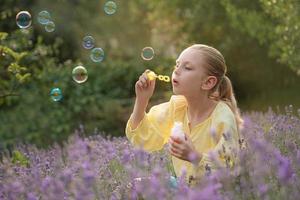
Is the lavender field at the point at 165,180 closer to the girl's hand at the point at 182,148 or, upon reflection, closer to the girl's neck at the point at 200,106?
the girl's hand at the point at 182,148

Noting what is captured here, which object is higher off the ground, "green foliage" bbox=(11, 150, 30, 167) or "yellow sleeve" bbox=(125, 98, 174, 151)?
"yellow sleeve" bbox=(125, 98, 174, 151)

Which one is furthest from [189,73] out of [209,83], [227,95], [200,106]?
[227,95]

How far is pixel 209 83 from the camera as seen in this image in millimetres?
3893

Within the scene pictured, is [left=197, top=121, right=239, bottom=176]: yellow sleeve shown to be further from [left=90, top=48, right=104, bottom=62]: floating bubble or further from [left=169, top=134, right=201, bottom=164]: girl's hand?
[left=90, top=48, right=104, bottom=62]: floating bubble

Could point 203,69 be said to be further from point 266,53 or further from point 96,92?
point 266,53

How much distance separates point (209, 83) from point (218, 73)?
0.29ft

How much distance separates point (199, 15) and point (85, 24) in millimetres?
3769

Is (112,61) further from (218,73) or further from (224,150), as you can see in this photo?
(224,150)

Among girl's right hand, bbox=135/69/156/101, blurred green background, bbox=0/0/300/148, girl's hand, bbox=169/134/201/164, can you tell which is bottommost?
blurred green background, bbox=0/0/300/148

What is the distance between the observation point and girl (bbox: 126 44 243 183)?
12.3 feet

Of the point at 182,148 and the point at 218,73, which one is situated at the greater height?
the point at 218,73

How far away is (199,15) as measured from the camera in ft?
44.6

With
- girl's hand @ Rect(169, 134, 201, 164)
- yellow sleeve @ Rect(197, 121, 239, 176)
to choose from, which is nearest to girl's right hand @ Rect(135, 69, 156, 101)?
yellow sleeve @ Rect(197, 121, 239, 176)

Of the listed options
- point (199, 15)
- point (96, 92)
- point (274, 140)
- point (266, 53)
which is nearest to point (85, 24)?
point (199, 15)
